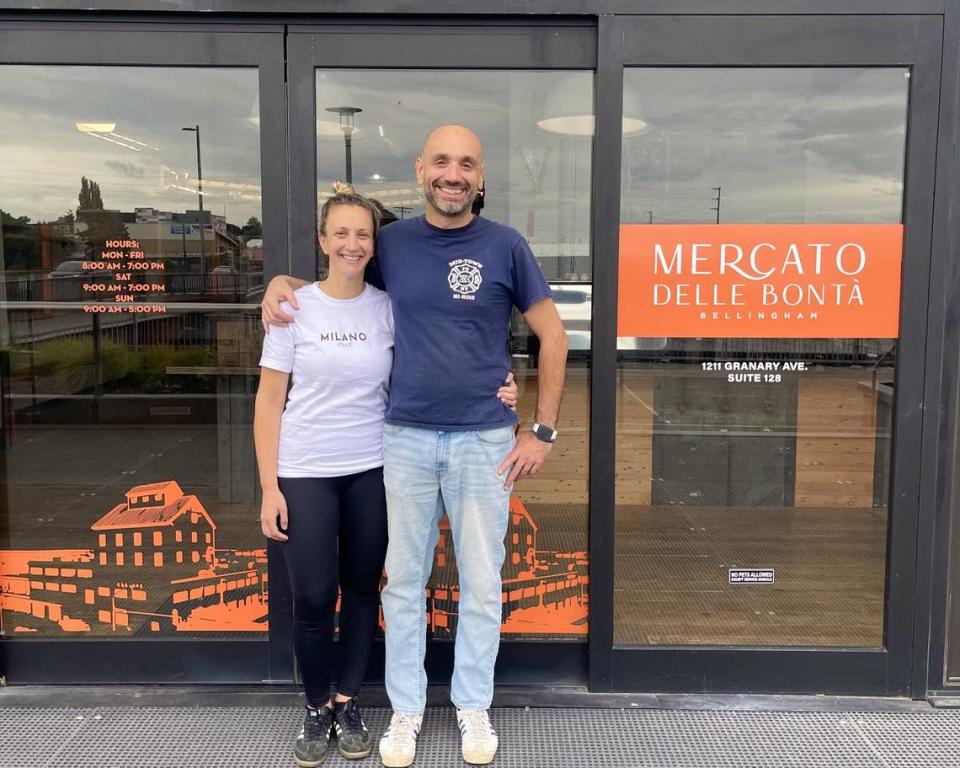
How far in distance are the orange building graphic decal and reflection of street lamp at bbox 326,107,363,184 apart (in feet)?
4.18

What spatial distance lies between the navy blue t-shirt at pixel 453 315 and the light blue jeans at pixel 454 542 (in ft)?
0.23

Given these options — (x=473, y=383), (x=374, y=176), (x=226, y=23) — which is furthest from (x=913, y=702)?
(x=226, y=23)

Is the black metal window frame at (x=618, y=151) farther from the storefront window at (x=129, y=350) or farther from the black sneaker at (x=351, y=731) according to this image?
the black sneaker at (x=351, y=731)

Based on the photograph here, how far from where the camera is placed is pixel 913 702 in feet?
9.61

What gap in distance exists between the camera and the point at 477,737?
8.39 ft

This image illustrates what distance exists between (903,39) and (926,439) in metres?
1.30

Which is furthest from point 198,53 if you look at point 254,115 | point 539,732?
point 539,732

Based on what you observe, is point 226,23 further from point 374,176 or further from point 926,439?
point 926,439

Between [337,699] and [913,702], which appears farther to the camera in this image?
[913,702]

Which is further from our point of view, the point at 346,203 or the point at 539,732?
the point at 539,732

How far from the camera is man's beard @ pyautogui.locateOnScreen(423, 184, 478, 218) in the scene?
237 centimetres

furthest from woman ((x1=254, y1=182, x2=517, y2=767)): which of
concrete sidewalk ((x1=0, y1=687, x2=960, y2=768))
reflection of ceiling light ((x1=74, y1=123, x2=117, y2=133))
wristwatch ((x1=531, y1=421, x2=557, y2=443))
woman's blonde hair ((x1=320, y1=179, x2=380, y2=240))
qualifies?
reflection of ceiling light ((x1=74, y1=123, x2=117, y2=133))

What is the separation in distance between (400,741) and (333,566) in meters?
0.57

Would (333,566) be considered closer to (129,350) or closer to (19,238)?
(129,350)
